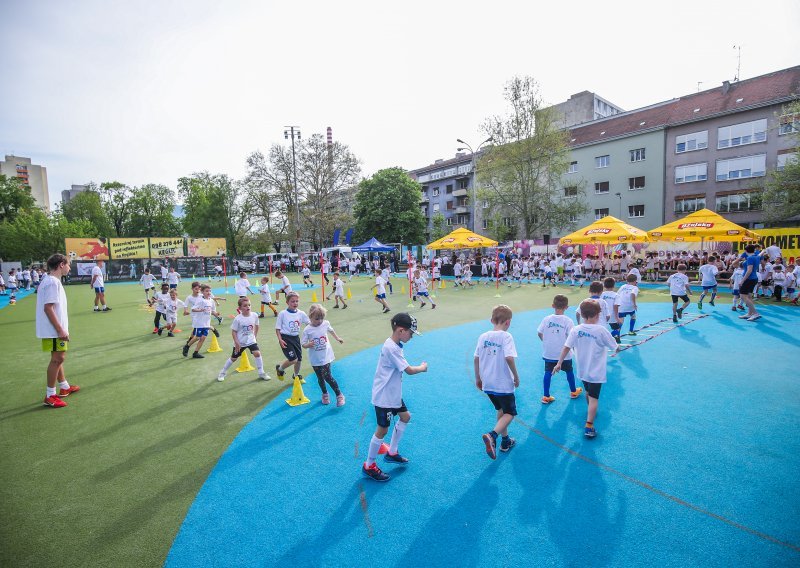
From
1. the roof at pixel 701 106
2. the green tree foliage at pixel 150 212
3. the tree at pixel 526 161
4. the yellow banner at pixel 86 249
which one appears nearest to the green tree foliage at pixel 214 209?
the green tree foliage at pixel 150 212

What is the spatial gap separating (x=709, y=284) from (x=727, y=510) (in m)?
13.6

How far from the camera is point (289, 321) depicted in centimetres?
725

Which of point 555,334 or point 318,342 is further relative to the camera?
point 555,334

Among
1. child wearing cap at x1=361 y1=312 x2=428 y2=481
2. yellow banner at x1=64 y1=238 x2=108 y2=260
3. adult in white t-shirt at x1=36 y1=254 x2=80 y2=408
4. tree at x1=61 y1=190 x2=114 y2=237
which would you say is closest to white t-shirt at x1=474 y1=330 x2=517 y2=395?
child wearing cap at x1=361 y1=312 x2=428 y2=481

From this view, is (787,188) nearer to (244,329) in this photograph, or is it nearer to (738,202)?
(738,202)

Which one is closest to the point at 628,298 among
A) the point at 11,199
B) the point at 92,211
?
the point at 11,199

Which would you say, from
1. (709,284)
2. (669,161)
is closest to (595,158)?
(669,161)

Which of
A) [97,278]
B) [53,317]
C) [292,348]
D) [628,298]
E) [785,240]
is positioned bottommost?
[292,348]

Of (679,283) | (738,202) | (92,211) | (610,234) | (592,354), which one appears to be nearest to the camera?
(592,354)

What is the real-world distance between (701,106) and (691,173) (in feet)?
21.6

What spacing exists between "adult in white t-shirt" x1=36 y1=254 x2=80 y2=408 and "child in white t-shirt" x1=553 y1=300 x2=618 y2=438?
8.01m

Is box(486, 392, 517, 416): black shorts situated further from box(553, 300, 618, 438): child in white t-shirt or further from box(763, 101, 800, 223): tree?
box(763, 101, 800, 223): tree

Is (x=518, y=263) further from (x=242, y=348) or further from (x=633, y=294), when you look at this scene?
(x=242, y=348)

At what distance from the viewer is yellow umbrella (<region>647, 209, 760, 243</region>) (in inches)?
746
